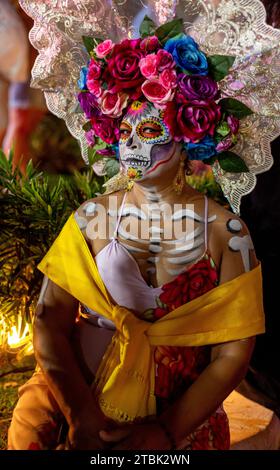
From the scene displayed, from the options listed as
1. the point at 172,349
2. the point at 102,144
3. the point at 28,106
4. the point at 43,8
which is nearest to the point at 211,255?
the point at 172,349

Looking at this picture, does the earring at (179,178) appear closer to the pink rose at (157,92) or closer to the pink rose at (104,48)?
the pink rose at (157,92)

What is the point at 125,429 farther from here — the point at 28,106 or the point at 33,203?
the point at 28,106

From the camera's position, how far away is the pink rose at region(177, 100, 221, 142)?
4.91ft

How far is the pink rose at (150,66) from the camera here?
57.9 inches

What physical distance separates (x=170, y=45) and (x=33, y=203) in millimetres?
837

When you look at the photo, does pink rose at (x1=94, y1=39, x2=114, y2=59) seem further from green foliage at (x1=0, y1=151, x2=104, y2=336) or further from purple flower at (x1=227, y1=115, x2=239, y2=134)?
green foliage at (x1=0, y1=151, x2=104, y2=336)

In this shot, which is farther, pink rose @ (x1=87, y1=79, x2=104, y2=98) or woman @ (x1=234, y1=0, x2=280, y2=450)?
woman @ (x1=234, y1=0, x2=280, y2=450)

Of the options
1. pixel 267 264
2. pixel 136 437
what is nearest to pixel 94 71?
pixel 136 437

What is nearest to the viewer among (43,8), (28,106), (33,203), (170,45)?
(170,45)

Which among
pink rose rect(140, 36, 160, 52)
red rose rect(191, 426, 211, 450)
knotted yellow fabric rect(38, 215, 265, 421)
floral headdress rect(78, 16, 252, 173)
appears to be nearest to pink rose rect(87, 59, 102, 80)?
floral headdress rect(78, 16, 252, 173)

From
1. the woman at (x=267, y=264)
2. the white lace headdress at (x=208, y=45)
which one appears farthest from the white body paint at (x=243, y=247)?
the woman at (x=267, y=264)

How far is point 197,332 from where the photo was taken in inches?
61.1

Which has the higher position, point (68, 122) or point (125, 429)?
point (68, 122)

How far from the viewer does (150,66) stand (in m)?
1.47
